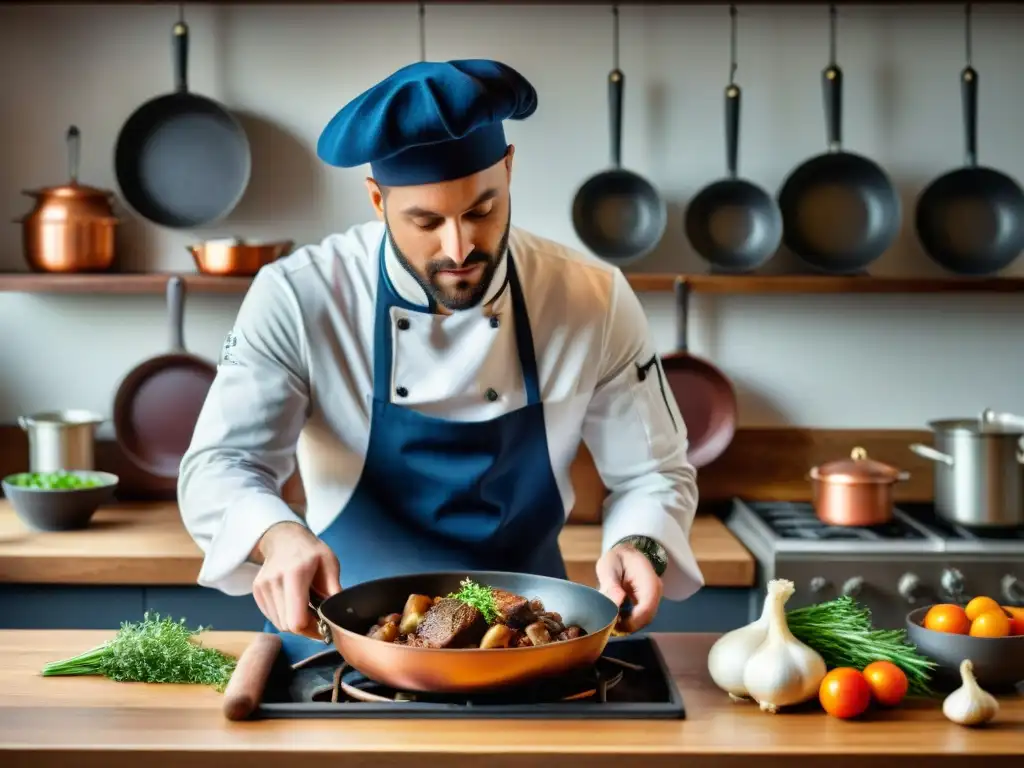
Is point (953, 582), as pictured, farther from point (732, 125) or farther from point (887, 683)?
point (887, 683)

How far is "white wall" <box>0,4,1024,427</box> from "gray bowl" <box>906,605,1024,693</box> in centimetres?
186

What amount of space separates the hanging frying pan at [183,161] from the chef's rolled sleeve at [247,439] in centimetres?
127

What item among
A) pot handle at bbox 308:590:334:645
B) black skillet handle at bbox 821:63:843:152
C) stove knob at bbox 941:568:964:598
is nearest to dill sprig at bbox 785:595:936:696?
pot handle at bbox 308:590:334:645

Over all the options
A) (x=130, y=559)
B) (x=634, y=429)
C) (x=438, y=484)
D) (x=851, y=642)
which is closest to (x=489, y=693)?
(x=851, y=642)

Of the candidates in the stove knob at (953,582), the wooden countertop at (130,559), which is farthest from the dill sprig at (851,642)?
the stove knob at (953,582)

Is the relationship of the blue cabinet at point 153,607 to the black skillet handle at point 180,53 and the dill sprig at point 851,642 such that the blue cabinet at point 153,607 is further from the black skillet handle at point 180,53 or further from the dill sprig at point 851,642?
the black skillet handle at point 180,53

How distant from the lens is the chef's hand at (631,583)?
1675 mm

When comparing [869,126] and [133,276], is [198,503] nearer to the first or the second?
[133,276]

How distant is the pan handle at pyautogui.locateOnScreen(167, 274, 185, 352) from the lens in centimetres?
315

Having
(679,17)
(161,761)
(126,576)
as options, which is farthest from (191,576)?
(679,17)

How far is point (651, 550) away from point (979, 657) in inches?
19.8

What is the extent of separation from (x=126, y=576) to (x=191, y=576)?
0.15 metres

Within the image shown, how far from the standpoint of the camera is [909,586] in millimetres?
2842

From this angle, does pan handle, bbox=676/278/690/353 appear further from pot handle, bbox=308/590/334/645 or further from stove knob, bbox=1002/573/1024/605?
pot handle, bbox=308/590/334/645
